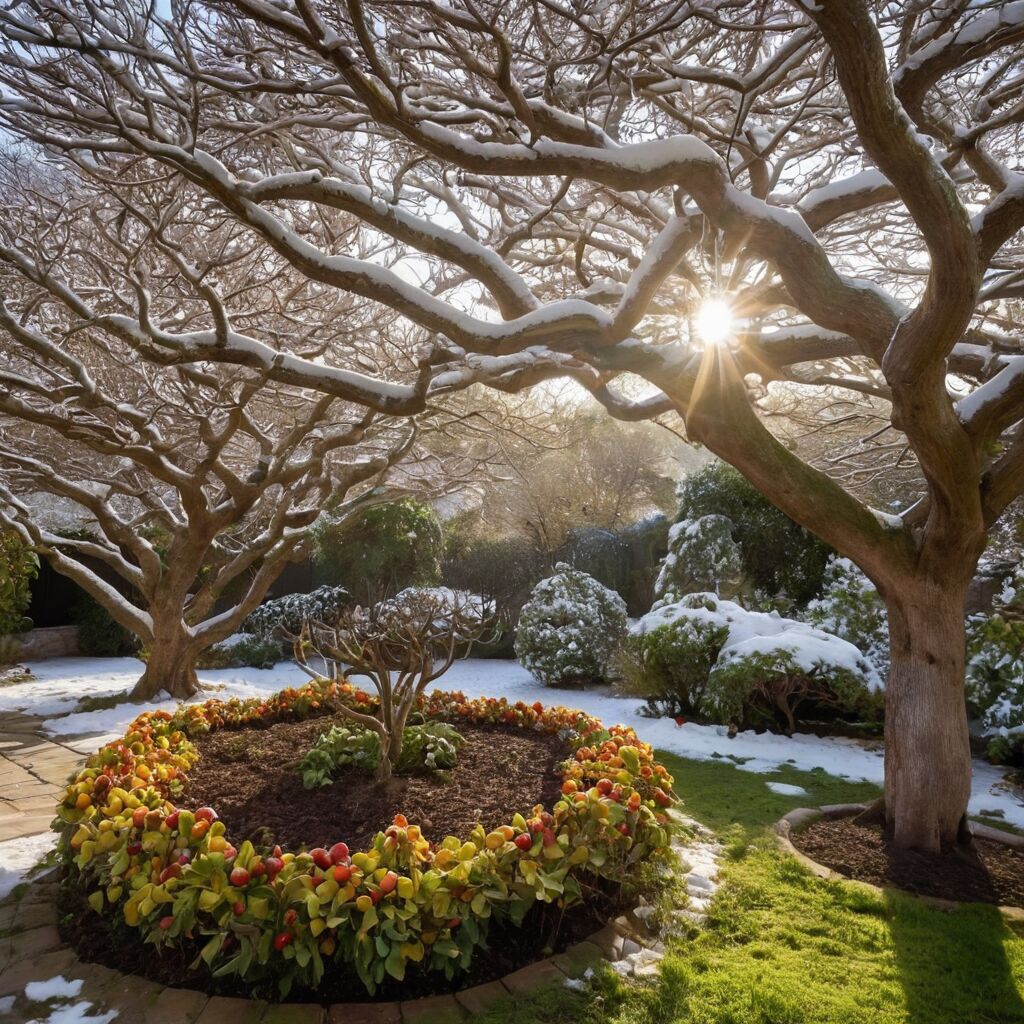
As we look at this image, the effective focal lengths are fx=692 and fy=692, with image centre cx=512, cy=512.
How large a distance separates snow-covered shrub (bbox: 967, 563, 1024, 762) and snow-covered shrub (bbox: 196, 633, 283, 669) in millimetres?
8978

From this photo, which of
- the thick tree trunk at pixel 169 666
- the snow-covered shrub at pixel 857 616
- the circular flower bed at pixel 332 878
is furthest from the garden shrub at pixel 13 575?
the snow-covered shrub at pixel 857 616

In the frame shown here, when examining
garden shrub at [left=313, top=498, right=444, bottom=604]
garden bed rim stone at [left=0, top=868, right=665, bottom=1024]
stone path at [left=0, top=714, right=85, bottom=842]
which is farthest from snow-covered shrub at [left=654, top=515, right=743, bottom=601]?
stone path at [left=0, top=714, right=85, bottom=842]

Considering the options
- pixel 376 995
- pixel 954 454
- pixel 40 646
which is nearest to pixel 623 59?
pixel 954 454

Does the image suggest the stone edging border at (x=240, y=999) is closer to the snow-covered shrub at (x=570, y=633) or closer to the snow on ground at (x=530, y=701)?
the snow on ground at (x=530, y=701)

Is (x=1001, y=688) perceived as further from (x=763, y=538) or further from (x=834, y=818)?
(x=763, y=538)

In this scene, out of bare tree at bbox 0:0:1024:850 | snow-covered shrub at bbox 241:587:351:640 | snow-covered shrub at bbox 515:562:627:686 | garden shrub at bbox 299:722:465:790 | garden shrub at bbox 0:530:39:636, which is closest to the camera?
bare tree at bbox 0:0:1024:850

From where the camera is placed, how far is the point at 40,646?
10.6m

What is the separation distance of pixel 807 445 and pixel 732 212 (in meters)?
7.88

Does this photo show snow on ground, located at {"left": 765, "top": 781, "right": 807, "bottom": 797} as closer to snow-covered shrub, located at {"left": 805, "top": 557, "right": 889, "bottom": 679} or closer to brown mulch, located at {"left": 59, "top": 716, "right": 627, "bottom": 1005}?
brown mulch, located at {"left": 59, "top": 716, "right": 627, "bottom": 1005}

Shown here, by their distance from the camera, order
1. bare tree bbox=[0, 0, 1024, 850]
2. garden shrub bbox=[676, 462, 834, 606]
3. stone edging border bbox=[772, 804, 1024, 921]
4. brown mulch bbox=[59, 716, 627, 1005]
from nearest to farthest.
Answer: brown mulch bbox=[59, 716, 627, 1005]
bare tree bbox=[0, 0, 1024, 850]
stone edging border bbox=[772, 804, 1024, 921]
garden shrub bbox=[676, 462, 834, 606]

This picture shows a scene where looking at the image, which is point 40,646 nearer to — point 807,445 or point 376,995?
point 376,995

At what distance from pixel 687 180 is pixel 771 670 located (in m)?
4.64

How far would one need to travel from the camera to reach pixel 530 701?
335 inches

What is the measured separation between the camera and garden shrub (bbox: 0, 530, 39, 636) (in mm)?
7996
